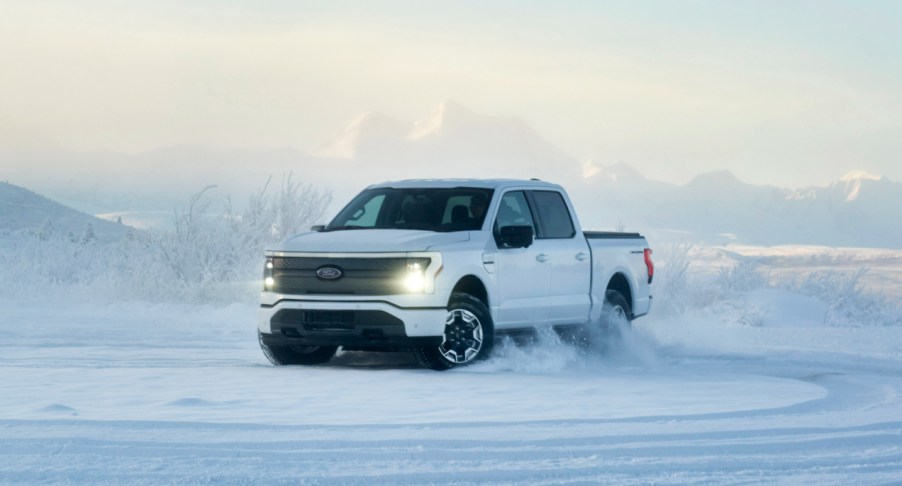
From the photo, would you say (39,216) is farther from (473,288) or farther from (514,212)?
(473,288)

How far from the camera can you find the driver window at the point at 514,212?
44.3ft

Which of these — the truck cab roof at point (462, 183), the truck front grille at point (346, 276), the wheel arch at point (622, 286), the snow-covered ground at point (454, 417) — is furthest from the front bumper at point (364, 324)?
the wheel arch at point (622, 286)

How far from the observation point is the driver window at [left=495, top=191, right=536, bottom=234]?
13.5 metres

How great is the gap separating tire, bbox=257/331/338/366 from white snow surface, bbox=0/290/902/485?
166 millimetres

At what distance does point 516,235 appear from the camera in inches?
510

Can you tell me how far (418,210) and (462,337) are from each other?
1.63 metres

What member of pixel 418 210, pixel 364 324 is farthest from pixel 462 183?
pixel 364 324

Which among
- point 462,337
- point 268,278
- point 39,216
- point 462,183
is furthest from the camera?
point 39,216

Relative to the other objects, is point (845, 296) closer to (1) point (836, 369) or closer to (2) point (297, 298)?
(1) point (836, 369)

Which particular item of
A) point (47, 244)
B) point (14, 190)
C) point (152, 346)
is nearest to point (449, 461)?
point (152, 346)

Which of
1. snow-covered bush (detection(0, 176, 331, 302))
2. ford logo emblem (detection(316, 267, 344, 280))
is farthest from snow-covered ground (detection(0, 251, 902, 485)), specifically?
snow-covered bush (detection(0, 176, 331, 302))

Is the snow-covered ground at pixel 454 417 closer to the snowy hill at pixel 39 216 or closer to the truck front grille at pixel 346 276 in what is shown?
the truck front grille at pixel 346 276

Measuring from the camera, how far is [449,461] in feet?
25.8

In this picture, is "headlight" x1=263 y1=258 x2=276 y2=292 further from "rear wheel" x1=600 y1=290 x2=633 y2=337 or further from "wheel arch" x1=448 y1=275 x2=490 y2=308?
"rear wheel" x1=600 y1=290 x2=633 y2=337
